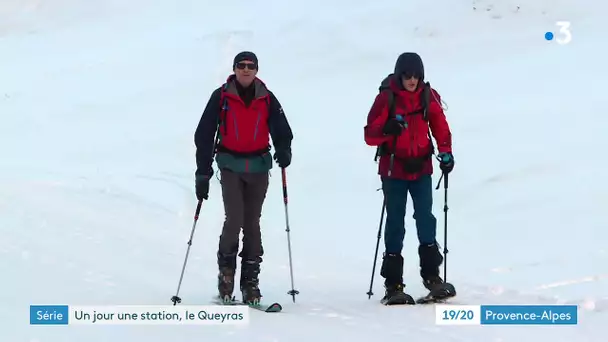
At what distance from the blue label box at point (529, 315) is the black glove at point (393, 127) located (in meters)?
1.64

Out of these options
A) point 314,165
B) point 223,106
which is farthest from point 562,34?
point 223,106

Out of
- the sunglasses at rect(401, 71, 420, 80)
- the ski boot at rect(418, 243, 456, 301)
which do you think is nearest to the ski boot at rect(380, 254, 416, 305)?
the ski boot at rect(418, 243, 456, 301)

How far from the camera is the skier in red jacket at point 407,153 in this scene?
271 inches

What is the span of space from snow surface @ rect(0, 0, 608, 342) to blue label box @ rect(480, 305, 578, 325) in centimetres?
16

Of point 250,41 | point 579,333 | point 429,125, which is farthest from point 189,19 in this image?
Answer: point 579,333

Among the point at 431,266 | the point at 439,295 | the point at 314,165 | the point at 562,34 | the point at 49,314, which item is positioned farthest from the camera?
the point at 562,34

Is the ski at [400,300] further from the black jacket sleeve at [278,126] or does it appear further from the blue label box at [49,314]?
the blue label box at [49,314]

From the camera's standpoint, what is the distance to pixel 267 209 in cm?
1257

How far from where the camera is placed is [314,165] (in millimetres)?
14188

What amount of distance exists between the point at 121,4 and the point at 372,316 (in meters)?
27.2

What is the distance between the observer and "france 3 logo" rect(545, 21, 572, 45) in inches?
709

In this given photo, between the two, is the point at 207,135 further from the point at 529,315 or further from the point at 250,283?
the point at 529,315

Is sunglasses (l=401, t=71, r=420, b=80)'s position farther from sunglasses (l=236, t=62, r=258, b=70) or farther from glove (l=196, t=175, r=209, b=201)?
glove (l=196, t=175, r=209, b=201)

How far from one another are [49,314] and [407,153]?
3.20 m
